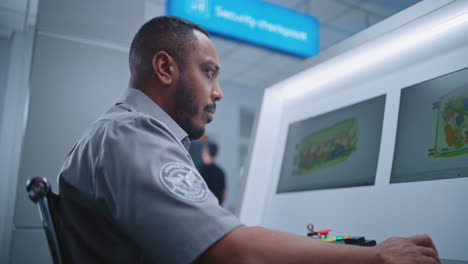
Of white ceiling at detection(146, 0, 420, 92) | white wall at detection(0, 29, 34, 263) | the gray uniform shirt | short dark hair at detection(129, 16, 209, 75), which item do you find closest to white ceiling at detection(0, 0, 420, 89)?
white ceiling at detection(146, 0, 420, 92)

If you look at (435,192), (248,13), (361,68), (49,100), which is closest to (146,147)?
(435,192)

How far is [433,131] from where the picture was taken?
733 millimetres

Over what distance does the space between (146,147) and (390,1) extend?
3.88m

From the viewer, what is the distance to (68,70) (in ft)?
4.52

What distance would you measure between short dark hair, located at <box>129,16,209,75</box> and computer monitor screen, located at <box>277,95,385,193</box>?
0.47 meters

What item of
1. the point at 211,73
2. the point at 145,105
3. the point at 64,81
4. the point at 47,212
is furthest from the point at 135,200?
the point at 64,81

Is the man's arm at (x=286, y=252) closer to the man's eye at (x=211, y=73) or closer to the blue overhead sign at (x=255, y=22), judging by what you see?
the man's eye at (x=211, y=73)

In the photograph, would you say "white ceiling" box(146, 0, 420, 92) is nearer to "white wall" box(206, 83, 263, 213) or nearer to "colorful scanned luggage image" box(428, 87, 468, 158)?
"white wall" box(206, 83, 263, 213)

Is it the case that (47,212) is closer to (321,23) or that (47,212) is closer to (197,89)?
(197,89)

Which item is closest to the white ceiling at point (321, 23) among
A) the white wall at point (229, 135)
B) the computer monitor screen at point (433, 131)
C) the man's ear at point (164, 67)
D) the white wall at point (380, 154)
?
the white wall at point (229, 135)

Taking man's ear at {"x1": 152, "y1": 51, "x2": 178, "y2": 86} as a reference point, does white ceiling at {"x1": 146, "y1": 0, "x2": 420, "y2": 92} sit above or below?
above

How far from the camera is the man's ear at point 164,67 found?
751 millimetres

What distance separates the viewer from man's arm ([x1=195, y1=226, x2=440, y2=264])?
44 cm

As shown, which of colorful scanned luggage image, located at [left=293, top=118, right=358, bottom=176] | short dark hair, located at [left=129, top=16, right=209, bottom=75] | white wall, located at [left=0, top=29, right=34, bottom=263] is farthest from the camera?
white wall, located at [left=0, top=29, right=34, bottom=263]
